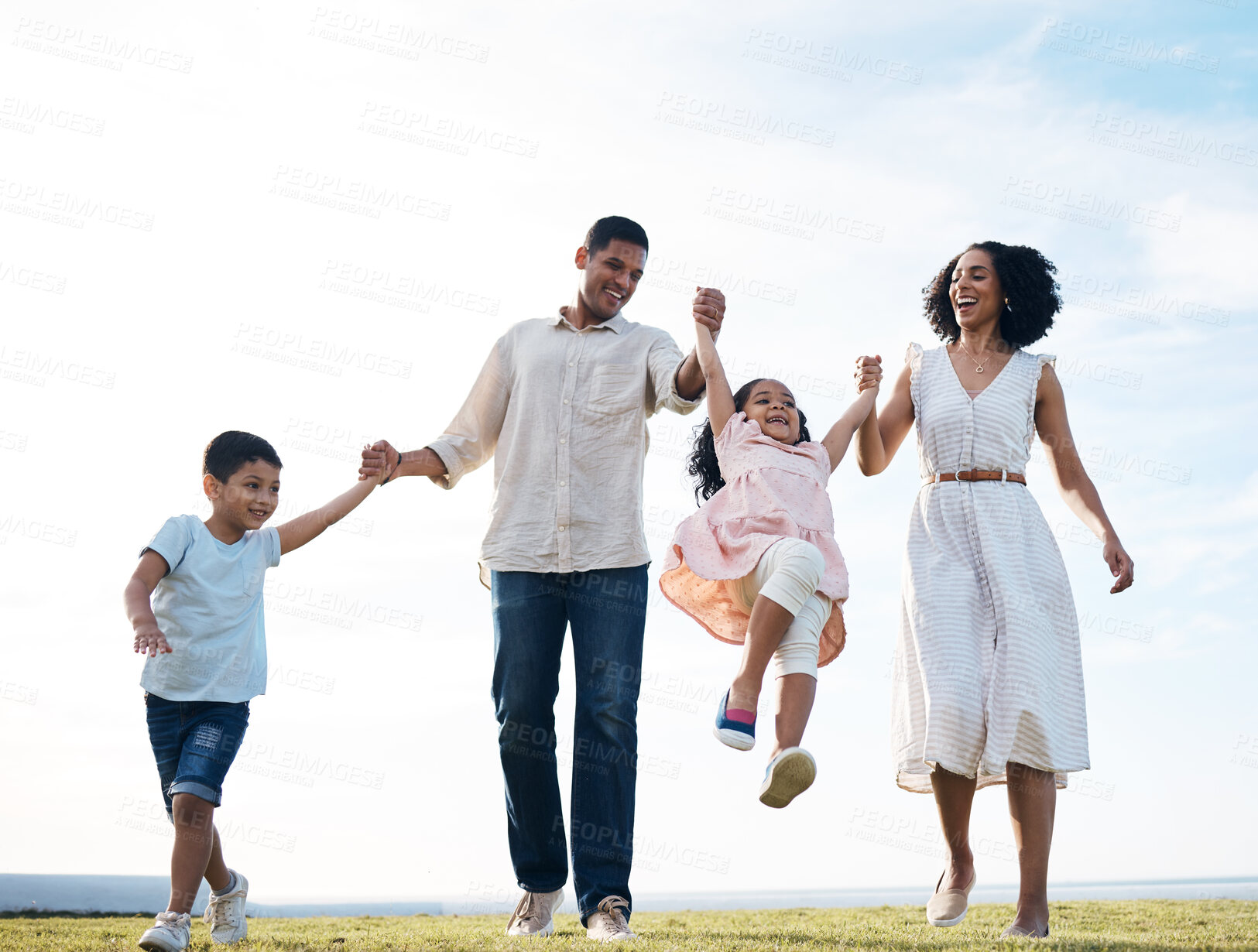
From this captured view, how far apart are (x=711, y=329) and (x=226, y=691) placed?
2.58 meters

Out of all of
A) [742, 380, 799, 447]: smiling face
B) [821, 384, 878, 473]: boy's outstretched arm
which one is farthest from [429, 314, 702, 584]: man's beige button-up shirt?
[821, 384, 878, 473]: boy's outstretched arm

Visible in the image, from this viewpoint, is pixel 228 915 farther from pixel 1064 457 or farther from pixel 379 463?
pixel 1064 457

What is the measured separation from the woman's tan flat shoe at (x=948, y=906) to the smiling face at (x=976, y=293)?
2.49 m

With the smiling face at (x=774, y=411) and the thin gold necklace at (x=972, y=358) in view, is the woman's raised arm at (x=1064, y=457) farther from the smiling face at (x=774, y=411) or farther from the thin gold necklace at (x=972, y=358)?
the smiling face at (x=774, y=411)

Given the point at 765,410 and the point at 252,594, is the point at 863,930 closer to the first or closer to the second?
the point at 765,410

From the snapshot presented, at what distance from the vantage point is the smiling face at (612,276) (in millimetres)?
5180

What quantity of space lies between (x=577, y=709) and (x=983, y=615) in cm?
180

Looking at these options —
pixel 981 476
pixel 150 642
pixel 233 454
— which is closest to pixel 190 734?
pixel 150 642

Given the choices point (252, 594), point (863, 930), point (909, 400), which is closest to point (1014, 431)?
point (909, 400)

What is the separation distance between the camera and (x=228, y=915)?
471 cm

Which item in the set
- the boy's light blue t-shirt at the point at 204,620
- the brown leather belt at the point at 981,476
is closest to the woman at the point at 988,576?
the brown leather belt at the point at 981,476

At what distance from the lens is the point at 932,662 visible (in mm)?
4691

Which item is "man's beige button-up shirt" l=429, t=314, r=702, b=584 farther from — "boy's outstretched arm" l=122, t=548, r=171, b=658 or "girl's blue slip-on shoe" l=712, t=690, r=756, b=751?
"boy's outstretched arm" l=122, t=548, r=171, b=658

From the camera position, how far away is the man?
15.0 feet
